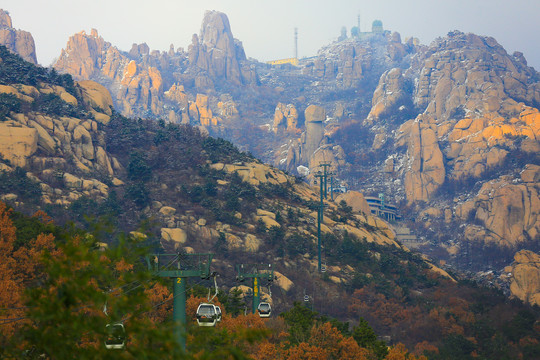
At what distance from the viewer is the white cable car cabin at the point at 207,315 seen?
30050 millimetres

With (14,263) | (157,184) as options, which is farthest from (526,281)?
(14,263)

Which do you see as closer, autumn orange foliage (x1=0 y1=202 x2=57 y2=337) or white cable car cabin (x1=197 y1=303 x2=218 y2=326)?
white cable car cabin (x1=197 y1=303 x2=218 y2=326)

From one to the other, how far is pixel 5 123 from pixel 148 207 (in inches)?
936

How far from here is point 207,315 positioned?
31609mm

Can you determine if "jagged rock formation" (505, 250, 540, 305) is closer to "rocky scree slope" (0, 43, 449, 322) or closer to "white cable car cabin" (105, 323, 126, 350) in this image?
"rocky scree slope" (0, 43, 449, 322)

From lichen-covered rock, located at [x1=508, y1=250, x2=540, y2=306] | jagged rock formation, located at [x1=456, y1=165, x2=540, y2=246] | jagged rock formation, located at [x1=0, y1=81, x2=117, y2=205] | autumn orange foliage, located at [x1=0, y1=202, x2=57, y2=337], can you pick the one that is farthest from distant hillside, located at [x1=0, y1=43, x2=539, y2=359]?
jagged rock formation, located at [x1=456, y1=165, x2=540, y2=246]

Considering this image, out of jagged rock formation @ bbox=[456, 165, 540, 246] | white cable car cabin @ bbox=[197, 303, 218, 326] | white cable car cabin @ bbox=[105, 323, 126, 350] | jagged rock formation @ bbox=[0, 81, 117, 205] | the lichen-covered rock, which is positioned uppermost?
jagged rock formation @ bbox=[0, 81, 117, 205]

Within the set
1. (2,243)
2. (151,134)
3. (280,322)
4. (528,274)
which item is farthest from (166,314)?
(528,274)

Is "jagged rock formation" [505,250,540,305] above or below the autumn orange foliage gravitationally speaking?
below

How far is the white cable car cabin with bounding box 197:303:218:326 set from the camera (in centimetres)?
3005

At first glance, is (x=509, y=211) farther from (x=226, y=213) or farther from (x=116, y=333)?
(x=116, y=333)

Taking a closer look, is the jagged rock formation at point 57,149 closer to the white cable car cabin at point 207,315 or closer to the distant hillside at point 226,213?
the distant hillside at point 226,213

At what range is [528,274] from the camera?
387 feet

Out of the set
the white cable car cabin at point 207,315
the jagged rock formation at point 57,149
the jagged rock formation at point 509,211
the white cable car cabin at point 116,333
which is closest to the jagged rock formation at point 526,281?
the jagged rock formation at point 509,211
